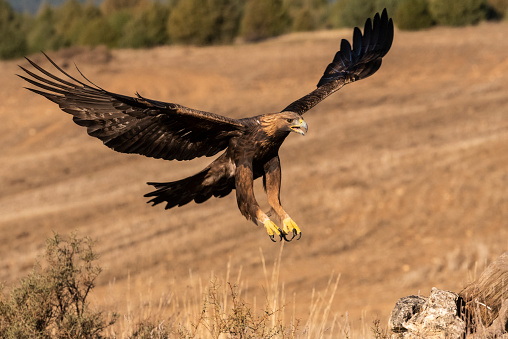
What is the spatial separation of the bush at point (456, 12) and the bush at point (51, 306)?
39.1 meters

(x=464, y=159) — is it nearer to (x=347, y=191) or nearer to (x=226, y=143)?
(x=347, y=191)

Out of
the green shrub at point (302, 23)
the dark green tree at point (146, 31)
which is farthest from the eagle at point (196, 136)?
the green shrub at point (302, 23)

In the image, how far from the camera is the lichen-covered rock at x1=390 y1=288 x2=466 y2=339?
4.99m

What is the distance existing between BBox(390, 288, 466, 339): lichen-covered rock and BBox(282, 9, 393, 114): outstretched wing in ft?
7.06

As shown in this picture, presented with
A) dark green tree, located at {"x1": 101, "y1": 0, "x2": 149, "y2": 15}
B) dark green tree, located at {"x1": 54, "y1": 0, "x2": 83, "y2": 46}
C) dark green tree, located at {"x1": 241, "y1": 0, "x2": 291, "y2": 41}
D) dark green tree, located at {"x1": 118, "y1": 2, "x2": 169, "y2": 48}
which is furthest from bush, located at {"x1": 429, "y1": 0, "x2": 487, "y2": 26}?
dark green tree, located at {"x1": 101, "y1": 0, "x2": 149, "y2": 15}

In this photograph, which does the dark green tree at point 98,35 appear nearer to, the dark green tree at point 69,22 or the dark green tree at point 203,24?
the dark green tree at point 69,22

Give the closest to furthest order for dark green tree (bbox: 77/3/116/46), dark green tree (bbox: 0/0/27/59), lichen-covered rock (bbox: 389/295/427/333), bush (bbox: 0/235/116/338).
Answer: lichen-covered rock (bbox: 389/295/427/333)
bush (bbox: 0/235/116/338)
dark green tree (bbox: 0/0/27/59)
dark green tree (bbox: 77/3/116/46)

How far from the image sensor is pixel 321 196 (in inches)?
720

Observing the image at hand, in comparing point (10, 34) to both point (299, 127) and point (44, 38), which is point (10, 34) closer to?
point (44, 38)

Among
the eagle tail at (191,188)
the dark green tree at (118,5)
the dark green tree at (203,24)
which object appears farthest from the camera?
the dark green tree at (118,5)

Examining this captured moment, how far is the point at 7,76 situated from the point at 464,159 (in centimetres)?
2472

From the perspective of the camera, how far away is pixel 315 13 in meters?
74.4

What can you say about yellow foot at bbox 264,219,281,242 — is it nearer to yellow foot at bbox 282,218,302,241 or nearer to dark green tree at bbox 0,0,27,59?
Answer: yellow foot at bbox 282,218,302,241

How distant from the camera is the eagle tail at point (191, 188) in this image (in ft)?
18.5
